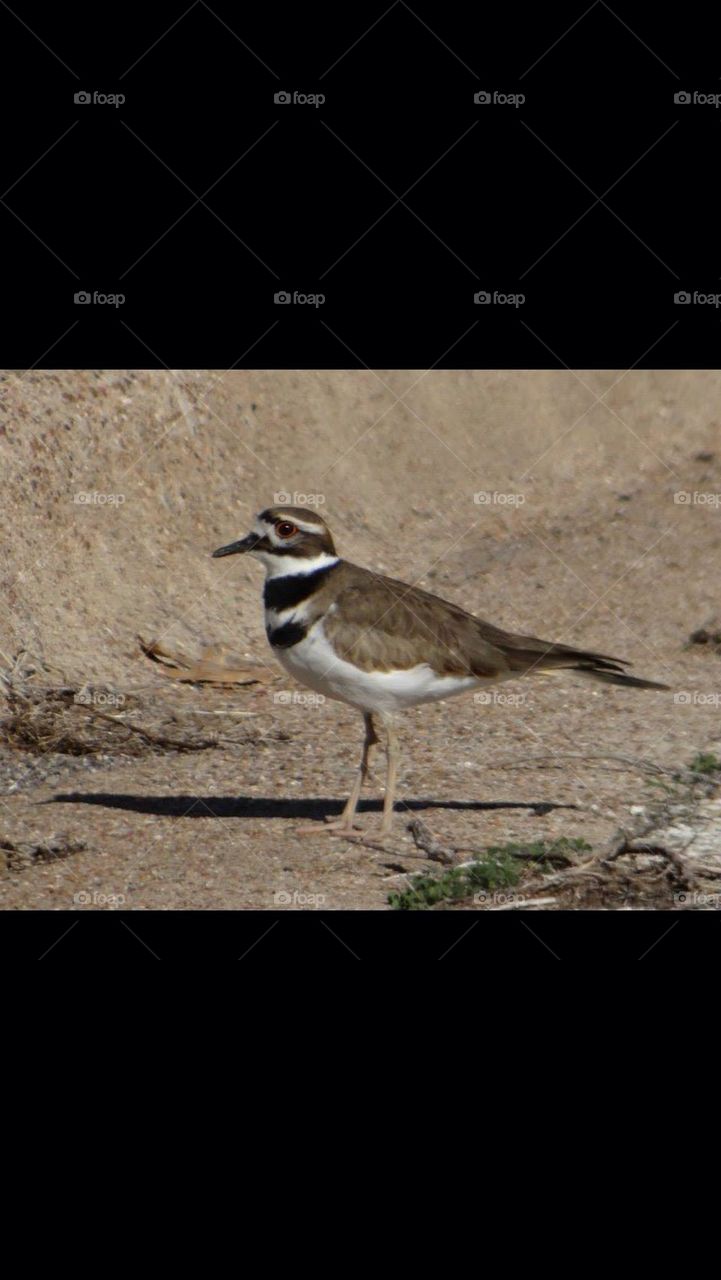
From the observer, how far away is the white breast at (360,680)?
637 centimetres

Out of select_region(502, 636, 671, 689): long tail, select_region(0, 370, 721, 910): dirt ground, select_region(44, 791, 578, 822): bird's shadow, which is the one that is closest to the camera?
select_region(0, 370, 721, 910): dirt ground

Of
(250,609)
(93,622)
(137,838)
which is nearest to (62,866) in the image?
(137,838)

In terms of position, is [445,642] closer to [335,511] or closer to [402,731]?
[402,731]

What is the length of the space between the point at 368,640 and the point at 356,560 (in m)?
4.24

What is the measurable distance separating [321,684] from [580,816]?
134cm

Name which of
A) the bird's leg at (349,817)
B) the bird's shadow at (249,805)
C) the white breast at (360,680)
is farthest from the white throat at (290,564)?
the bird's shadow at (249,805)

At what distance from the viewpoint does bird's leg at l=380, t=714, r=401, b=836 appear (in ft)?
21.8

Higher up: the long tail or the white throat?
the white throat

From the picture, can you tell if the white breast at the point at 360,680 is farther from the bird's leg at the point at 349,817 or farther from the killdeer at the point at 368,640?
the bird's leg at the point at 349,817

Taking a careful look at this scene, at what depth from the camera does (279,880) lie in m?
6.01

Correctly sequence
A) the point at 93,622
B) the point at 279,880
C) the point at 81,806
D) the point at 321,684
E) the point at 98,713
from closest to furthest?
the point at 279,880 → the point at 321,684 → the point at 81,806 → the point at 98,713 → the point at 93,622

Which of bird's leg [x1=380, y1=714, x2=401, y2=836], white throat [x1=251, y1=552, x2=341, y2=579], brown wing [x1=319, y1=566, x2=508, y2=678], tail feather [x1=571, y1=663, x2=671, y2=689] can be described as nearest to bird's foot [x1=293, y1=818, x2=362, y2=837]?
bird's leg [x1=380, y1=714, x2=401, y2=836]

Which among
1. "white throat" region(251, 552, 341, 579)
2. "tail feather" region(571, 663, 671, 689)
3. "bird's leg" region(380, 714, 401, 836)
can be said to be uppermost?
"white throat" region(251, 552, 341, 579)

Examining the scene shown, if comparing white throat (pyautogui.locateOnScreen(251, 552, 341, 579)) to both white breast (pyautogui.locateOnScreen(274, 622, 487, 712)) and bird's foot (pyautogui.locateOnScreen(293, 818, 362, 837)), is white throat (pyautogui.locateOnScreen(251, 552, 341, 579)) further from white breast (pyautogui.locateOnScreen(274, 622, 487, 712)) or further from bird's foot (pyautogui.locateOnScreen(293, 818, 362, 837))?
bird's foot (pyautogui.locateOnScreen(293, 818, 362, 837))
